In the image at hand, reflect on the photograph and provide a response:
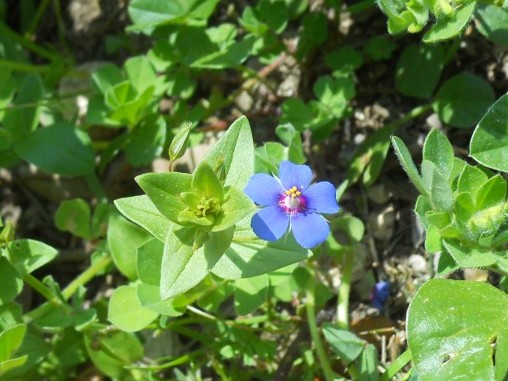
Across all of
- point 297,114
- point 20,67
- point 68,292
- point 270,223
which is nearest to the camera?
point 270,223

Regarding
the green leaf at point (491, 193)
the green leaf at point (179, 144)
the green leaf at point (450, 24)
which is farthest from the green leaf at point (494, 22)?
the green leaf at point (179, 144)

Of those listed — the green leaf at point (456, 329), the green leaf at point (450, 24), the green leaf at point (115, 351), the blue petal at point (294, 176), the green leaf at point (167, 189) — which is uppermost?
the green leaf at point (450, 24)

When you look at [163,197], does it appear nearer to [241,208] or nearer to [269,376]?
[241,208]

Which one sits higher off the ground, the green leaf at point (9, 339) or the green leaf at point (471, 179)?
the green leaf at point (471, 179)

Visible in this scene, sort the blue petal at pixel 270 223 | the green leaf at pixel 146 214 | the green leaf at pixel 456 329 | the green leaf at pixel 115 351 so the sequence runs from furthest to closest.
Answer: the green leaf at pixel 115 351 → the green leaf at pixel 146 214 → the green leaf at pixel 456 329 → the blue petal at pixel 270 223

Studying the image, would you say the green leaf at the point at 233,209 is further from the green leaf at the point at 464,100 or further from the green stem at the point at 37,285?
the green leaf at the point at 464,100

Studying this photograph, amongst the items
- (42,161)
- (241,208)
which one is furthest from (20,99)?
A: (241,208)

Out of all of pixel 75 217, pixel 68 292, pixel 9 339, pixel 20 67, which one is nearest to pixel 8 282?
pixel 9 339

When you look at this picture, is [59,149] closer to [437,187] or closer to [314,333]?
[314,333]
